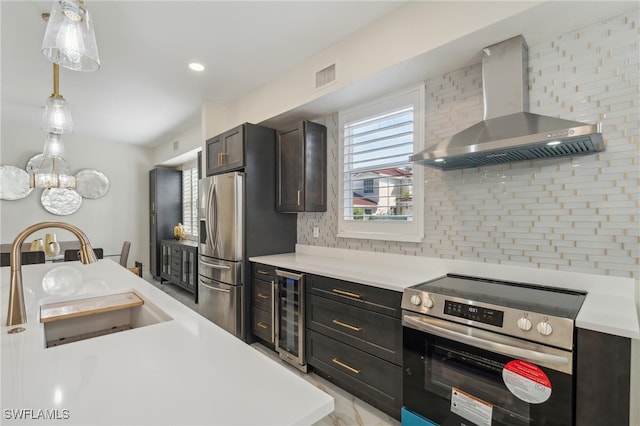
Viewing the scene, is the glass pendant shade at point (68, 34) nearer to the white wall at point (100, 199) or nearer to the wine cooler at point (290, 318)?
the wine cooler at point (290, 318)

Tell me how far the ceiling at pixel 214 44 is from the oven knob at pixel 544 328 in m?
1.59

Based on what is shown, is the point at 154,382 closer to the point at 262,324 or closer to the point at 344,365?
the point at 344,365

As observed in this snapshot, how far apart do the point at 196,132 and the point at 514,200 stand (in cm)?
481

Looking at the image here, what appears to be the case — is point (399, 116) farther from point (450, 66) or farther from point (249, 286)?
point (249, 286)

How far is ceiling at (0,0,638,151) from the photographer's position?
188cm

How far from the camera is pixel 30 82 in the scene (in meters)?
3.46

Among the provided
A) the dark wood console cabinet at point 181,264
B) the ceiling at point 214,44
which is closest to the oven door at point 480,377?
the ceiling at point 214,44

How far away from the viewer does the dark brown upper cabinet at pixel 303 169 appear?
3068 mm

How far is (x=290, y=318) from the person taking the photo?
2.67 m

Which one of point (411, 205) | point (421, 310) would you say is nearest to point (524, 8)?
point (411, 205)

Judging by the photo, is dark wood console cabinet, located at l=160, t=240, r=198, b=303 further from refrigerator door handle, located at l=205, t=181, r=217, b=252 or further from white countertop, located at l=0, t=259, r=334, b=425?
white countertop, located at l=0, t=259, r=334, b=425

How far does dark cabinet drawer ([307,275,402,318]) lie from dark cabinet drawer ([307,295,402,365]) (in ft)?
0.12

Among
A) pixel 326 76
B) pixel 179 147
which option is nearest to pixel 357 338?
pixel 326 76

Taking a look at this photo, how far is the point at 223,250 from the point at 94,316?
1.72m
